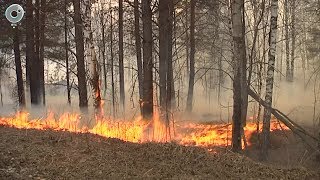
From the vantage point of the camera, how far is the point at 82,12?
41.2 feet

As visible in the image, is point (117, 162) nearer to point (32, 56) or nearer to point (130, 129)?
point (130, 129)

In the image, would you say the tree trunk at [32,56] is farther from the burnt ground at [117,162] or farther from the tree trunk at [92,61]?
the burnt ground at [117,162]

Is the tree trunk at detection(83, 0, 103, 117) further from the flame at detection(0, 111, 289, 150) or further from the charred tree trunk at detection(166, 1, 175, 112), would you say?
the charred tree trunk at detection(166, 1, 175, 112)

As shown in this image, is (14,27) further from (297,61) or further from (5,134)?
(297,61)

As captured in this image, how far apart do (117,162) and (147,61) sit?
17.5 feet

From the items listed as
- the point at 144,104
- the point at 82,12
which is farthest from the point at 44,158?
the point at 82,12

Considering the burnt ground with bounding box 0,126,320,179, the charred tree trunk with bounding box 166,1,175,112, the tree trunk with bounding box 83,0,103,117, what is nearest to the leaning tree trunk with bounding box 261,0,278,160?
the charred tree trunk with bounding box 166,1,175,112

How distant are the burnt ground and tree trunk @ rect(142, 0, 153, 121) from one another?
150 inches

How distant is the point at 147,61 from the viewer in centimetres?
1165

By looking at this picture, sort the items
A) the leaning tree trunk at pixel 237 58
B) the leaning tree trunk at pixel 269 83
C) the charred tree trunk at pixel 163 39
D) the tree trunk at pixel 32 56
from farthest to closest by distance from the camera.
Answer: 1. the tree trunk at pixel 32 56
2. the charred tree trunk at pixel 163 39
3. the leaning tree trunk at pixel 269 83
4. the leaning tree trunk at pixel 237 58

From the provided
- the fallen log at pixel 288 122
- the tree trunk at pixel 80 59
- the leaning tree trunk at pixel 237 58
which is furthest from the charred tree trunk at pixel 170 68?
the leaning tree trunk at pixel 237 58

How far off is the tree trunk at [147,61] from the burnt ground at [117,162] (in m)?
3.81

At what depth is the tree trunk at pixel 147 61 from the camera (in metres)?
11.6

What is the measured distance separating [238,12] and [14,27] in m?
13.0
